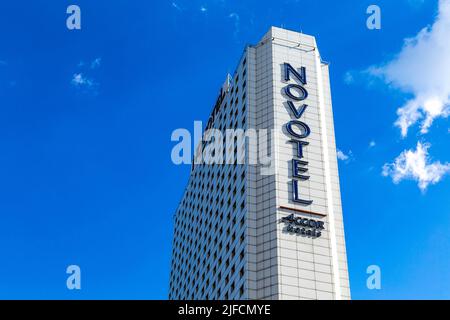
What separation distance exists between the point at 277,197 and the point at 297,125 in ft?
35.3

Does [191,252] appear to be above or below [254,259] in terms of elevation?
above

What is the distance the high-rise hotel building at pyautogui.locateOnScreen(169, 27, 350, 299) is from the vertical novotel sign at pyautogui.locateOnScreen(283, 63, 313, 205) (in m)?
0.12

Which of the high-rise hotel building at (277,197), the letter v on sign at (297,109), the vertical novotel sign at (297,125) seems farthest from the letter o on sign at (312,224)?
the letter v on sign at (297,109)

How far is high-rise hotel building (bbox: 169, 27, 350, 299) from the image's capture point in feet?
182

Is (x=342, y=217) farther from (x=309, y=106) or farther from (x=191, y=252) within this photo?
(x=191, y=252)

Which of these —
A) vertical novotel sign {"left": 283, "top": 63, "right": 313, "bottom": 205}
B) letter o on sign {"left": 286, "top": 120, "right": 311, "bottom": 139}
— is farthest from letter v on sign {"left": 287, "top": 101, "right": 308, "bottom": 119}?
letter o on sign {"left": 286, "top": 120, "right": 311, "bottom": 139}

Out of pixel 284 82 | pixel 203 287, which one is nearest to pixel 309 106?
pixel 284 82

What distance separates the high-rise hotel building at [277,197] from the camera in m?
55.5

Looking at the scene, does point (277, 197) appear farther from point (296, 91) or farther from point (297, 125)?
point (296, 91)

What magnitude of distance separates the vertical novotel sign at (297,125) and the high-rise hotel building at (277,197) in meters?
0.12

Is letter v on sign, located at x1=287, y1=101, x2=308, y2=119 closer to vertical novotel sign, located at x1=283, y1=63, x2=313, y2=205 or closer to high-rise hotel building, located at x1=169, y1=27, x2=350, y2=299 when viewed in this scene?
vertical novotel sign, located at x1=283, y1=63, x2=313, y2=205

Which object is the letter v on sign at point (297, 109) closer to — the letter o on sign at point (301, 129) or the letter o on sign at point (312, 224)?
the letter o on sign at point (301, 129)
